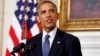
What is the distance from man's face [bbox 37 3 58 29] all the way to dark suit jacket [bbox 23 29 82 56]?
110mm

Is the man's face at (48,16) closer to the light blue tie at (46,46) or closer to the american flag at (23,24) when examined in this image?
the light blue tie at (46,46)

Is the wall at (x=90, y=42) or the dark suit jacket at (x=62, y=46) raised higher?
the dark suit jacket at (x=62, y=46)

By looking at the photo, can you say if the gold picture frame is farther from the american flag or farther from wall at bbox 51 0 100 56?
the american flag

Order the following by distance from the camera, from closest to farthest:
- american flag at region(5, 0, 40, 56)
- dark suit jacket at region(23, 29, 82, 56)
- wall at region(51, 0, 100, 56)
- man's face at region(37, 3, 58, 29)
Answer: dark suit jacket at region(23, 29, 82, 56), man's face at region(37, 3, 58, 29), wall at region(51, 0, 100, 56), american flag at region(5, 0, 40, 56)

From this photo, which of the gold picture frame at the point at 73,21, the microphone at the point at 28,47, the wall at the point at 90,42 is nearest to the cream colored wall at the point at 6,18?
the gold picture frame at the point at 73,21

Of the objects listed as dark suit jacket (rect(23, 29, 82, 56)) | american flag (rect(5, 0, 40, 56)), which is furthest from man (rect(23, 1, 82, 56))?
american flag (rect(5, 0, 40, 56))

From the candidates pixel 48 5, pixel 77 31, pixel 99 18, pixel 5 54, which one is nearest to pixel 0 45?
pixel 5 54

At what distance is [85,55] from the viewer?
4113 millimetres

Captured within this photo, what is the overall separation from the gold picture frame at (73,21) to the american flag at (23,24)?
1.39 feet

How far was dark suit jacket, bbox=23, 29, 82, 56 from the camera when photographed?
2.20 m

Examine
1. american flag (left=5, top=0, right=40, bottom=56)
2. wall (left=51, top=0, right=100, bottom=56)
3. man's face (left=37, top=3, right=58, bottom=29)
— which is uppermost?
man's face (left=37, top=3, right=58, bottom=29)

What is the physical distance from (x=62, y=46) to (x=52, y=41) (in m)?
0.13

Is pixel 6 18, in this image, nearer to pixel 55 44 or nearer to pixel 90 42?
pixel 90 42

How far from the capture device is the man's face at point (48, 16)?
7.71ft
